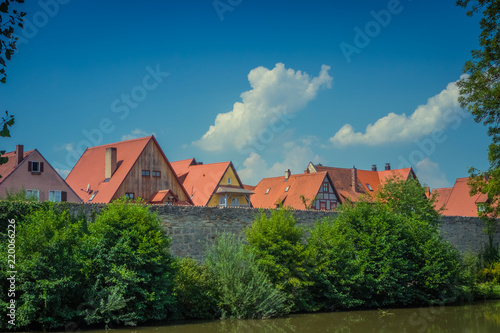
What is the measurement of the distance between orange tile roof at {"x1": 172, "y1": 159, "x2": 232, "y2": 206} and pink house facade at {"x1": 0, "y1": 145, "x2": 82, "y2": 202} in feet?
35.2

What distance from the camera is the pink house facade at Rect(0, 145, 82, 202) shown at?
2820cm

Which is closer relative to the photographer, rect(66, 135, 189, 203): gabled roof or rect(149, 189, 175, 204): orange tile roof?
rect(66, 135, 189, 203): gabled roof

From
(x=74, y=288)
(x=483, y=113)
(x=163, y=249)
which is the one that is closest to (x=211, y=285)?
(x=163, y=249)

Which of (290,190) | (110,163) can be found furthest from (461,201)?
(110,163)

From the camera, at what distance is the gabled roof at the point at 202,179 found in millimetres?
38719

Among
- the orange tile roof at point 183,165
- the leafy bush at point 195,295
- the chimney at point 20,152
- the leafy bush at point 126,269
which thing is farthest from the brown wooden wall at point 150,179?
the leafy bush at point 126,269

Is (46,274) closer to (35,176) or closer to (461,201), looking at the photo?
(35,176)

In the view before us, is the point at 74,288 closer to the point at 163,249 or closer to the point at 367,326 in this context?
the point at 163,249

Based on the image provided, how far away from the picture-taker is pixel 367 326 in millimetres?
15414

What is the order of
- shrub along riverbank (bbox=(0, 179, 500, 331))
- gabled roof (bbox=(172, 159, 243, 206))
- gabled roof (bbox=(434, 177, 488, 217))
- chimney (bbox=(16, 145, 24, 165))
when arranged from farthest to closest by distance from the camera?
1. gabled roof (bbox=(434, 177, 488, 217))
2. gabled roof (bbox=(172, 159, 243, 206))
3. chimney (bbox=(16, 145, 24, 165))
4. shrub along riverbank (bbox=(0, 179, 500, 331))

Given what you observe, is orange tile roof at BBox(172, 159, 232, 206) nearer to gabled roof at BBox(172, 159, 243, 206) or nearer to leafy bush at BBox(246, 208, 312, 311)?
gabled roof at BBox(172, 159, 243, 206)

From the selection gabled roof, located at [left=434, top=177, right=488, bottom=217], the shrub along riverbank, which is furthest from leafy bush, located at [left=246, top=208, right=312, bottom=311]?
gabled roof, located at [left=434, top=177, right=488, bottom=217]

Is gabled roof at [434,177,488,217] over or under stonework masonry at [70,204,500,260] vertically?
over

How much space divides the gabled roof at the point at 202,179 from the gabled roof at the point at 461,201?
19207mm
